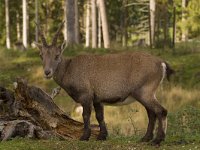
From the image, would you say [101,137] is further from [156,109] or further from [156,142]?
[156,109]

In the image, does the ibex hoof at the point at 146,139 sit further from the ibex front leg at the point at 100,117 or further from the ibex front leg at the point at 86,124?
the ibex front leg at the point at 86,124

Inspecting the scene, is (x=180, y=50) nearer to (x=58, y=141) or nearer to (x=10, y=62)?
(x=10, y=62)

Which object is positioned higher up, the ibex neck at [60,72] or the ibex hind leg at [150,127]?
the ibex neck at [60,72]

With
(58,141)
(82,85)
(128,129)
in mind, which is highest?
(82,85)

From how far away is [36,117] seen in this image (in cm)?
1123

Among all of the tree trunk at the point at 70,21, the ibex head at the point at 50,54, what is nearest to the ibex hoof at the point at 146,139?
the ibex head at the point at 50,54

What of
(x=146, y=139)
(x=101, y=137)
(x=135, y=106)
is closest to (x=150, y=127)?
(x=146, y=139)

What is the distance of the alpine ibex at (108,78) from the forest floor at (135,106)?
66 cm

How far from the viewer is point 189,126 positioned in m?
12.9

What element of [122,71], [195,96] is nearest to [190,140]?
[122,71]

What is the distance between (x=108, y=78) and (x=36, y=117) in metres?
1.85

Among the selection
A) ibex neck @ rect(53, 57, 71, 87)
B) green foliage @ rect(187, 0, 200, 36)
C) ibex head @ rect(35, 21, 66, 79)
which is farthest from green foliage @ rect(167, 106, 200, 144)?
green foliage @ rect(187, 0, 200, 36)

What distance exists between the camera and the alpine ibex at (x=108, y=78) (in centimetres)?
1009

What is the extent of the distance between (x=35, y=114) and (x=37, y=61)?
1346 centimetres
